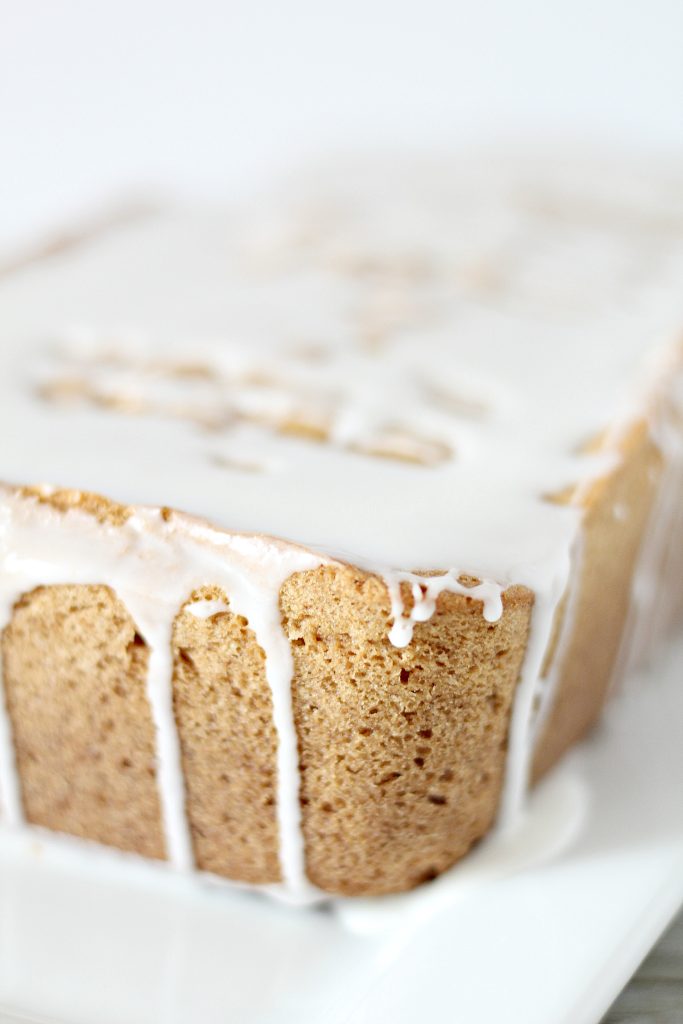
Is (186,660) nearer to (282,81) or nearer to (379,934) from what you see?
(379,934)

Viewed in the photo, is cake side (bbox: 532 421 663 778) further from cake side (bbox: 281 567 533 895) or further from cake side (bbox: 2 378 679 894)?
Result: cake side (bbox: 281 567 533 895)

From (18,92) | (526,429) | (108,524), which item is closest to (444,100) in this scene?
(18,92)

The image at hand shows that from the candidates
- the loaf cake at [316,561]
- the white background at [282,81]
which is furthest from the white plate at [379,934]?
the white background at [282,81]

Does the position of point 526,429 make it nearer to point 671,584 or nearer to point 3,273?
point 671,584

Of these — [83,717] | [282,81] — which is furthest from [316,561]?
[282,81]

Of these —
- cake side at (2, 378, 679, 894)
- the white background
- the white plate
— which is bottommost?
the white plate

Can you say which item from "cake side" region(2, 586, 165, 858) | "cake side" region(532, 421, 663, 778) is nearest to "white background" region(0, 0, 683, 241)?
"cake side" region(532, 421, 663, 778)
